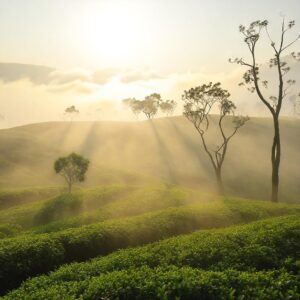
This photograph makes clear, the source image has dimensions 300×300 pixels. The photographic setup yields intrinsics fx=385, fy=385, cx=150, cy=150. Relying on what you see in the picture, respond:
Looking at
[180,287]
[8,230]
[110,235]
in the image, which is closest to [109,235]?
[110,235]

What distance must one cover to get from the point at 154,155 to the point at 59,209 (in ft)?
255

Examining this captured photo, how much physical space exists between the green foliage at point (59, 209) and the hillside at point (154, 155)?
38.8m

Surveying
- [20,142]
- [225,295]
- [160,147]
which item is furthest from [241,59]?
[20,142]

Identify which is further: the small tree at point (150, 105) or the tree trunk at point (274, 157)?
the small tree at point (150, 105)

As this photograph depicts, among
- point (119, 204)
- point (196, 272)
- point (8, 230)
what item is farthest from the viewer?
point (119, 204)

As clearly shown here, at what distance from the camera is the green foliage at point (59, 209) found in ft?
151

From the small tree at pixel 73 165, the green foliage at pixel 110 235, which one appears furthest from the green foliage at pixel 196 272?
the small tree at pixel 73 165

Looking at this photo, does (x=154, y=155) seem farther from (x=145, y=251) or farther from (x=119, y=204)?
(x=145, y=251)

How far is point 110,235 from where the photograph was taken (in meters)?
28.1

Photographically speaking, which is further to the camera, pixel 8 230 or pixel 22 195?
pixel 22 195

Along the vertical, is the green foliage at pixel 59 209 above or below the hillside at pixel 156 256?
below

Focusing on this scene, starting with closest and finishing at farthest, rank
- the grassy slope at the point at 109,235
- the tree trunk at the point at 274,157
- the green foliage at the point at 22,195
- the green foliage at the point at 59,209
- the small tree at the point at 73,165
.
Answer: the grassy slope at the point at 109,235, the green foliage at the point at 59,209, the tree trunk at the point at 274,157, the green foliage at the point at 22,195, the small tree at the point at 73,165

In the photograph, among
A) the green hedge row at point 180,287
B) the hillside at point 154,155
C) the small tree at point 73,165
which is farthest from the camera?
the hillside at point 154,155

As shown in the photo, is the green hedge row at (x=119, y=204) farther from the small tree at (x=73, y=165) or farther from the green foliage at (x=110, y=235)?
the small tree at (x=73, y=165)
